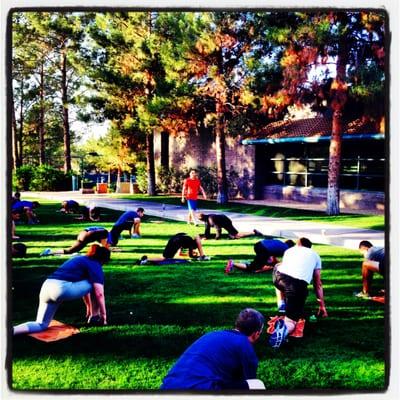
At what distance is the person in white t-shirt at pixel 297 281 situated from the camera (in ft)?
14.5

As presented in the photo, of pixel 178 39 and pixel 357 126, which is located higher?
pixel 178 39

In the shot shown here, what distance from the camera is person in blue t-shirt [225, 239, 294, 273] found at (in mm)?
5352

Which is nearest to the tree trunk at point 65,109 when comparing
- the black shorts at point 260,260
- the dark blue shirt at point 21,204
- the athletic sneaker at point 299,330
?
the dark blue shirt at point 21,204

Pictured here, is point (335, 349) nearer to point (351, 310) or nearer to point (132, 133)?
point (351, 310)

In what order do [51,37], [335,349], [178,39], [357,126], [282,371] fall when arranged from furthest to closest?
[357,126], [178,39], [51,37], [335,349], [282,371]

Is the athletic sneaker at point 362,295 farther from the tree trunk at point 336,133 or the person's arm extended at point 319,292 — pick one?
the tree trunk at point 336,133

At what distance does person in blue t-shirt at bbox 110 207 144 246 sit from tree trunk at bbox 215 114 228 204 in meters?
1.10

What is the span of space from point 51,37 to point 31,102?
68cm

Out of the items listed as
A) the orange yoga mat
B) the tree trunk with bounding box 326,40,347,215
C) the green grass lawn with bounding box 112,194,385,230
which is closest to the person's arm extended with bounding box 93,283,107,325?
the orange yoga mat

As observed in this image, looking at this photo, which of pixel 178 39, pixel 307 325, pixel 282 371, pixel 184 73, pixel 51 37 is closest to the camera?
pixel 282 371

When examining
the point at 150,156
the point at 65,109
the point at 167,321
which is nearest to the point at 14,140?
the point at 65,109

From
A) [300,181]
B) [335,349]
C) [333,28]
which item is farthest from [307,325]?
[300,181]

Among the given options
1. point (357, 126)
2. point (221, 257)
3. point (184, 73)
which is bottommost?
point (221, 257)

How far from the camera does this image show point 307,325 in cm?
447
